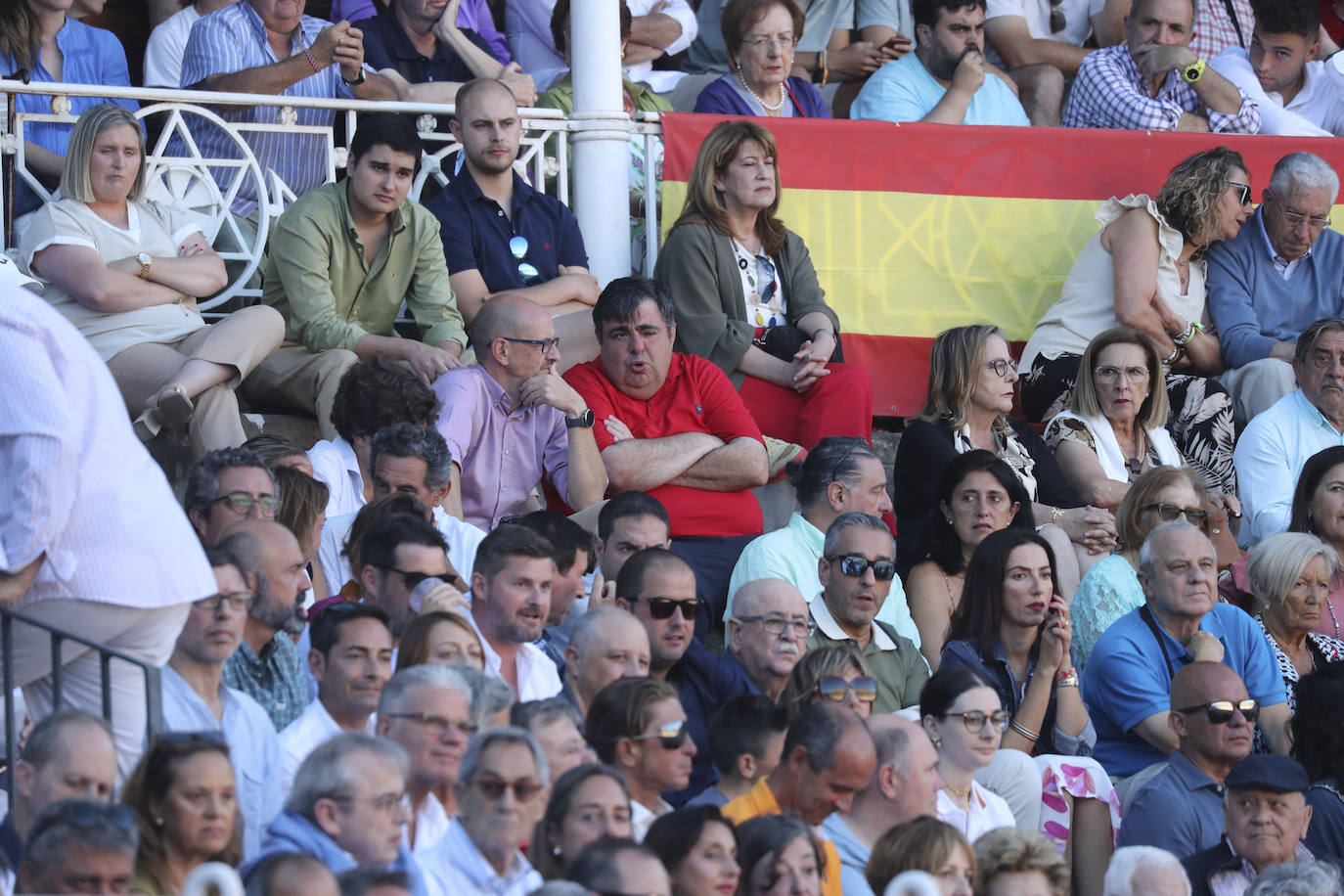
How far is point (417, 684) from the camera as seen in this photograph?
5066 mm

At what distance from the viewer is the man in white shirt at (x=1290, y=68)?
10469mm

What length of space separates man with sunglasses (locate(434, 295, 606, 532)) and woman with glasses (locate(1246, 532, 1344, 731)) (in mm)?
2304

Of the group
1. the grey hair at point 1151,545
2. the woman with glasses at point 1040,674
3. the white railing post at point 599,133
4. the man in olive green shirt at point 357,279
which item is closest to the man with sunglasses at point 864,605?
the woman with glasses at point 1040,674

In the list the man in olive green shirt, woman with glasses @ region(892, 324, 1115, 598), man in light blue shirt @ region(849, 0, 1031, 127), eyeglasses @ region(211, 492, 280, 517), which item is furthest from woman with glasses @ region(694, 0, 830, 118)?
eyeglasses @ region(211, 492, 280, 517)

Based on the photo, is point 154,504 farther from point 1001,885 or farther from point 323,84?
point 323,84

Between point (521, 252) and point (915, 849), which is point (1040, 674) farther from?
point (521, 252)

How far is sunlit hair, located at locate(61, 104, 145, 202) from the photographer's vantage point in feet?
24.3

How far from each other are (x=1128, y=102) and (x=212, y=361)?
4.70 meters

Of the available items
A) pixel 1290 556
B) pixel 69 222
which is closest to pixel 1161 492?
pixel 1290 556

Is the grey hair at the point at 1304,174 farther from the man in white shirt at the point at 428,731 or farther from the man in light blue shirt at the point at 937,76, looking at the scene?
the man in white shirt at the point at 428,731

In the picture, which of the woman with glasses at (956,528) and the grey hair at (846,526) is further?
the woman with glasses at (956,528)

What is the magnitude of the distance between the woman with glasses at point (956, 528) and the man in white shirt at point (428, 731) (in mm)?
2678

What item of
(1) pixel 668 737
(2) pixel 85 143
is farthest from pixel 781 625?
(2) pixel 85 143

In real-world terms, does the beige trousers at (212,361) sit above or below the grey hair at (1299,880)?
above
